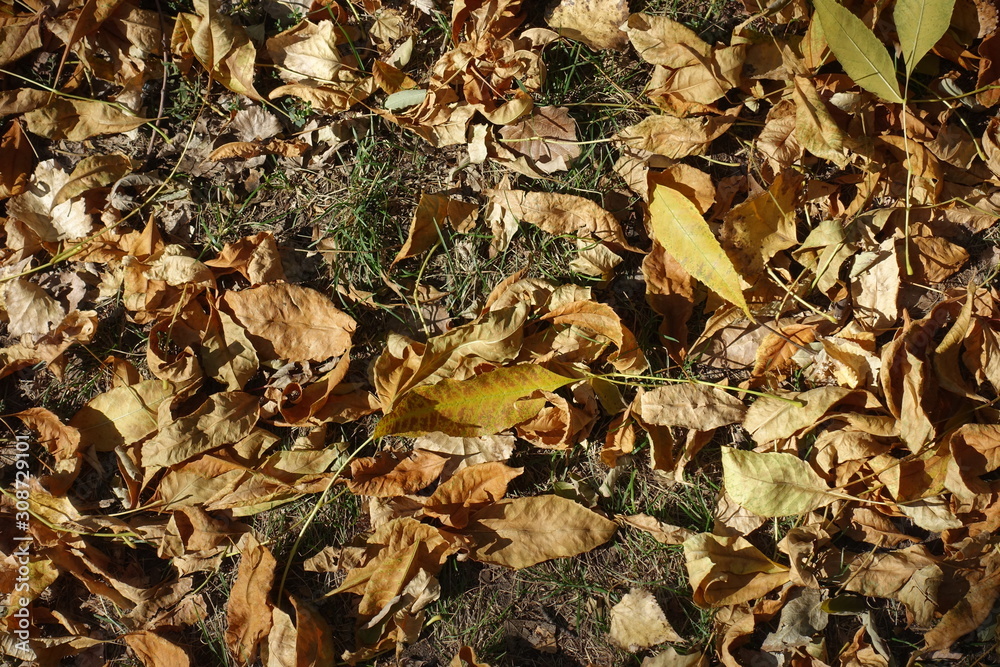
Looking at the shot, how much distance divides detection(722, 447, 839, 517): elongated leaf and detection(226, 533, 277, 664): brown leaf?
4.53ft

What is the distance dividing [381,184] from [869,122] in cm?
152

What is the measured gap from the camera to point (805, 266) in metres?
2.11

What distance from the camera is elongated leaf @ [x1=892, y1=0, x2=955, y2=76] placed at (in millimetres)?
1906

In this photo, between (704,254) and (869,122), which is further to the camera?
(869,122)

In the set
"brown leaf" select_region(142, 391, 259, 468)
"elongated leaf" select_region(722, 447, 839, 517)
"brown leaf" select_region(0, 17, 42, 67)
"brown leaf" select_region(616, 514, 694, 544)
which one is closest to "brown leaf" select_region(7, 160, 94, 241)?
"brown leaf" select_region(0, 17, 42, 67)

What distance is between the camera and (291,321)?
2133 millimetres

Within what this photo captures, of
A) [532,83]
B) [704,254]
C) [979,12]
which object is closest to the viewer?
[704,254]

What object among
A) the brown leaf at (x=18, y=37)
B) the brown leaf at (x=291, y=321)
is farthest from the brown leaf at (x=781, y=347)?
the brown leaf at (x=18, y=37)

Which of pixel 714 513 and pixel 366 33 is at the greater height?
pixel 366 33

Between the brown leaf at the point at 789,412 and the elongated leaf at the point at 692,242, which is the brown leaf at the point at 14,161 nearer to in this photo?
the elongated leaf at the point at 692,242

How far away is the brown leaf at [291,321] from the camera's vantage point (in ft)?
6.96

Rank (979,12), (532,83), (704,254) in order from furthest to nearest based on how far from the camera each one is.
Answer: (532,83), (979,12), (704,254)

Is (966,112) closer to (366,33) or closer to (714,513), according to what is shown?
(714,513)

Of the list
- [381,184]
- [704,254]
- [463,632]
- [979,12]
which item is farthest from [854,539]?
[381,184]
